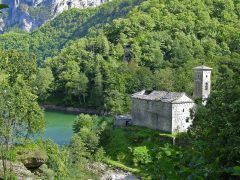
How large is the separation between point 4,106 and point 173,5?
7751 cm

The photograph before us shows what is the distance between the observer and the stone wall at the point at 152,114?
127 ft

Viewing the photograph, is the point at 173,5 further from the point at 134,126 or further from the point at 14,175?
the point at 14,175

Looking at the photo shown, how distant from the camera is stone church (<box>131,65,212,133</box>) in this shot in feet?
126

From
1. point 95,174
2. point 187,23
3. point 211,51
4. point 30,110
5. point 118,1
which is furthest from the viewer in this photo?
point 118,1

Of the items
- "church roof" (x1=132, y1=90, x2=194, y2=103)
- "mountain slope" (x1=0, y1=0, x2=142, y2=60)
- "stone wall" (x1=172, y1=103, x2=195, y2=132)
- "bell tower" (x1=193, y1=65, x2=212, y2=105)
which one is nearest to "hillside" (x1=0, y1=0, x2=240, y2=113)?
"bell tower" (x1=193, y1=65, x2=212, y2=105)

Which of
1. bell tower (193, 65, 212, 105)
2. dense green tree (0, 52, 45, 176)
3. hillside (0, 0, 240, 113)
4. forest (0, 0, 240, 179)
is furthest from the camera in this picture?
hillside (0, 0, 240, 113)

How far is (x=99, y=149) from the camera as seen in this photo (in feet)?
117

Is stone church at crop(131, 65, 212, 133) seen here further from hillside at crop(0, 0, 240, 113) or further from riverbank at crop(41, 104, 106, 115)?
riverbank at crop(41, 104, 106, 115)

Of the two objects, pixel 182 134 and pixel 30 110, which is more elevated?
pixel 30 110

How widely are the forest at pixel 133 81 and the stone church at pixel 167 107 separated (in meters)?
1.61

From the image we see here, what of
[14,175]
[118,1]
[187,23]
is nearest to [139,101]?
[14,175]

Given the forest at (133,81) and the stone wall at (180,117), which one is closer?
the forest at (133,81)

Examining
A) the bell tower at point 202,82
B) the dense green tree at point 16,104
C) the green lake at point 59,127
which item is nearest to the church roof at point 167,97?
the bell tower at point 202,82

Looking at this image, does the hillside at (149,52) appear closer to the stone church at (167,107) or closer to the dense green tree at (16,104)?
the stone church at (167,107)
